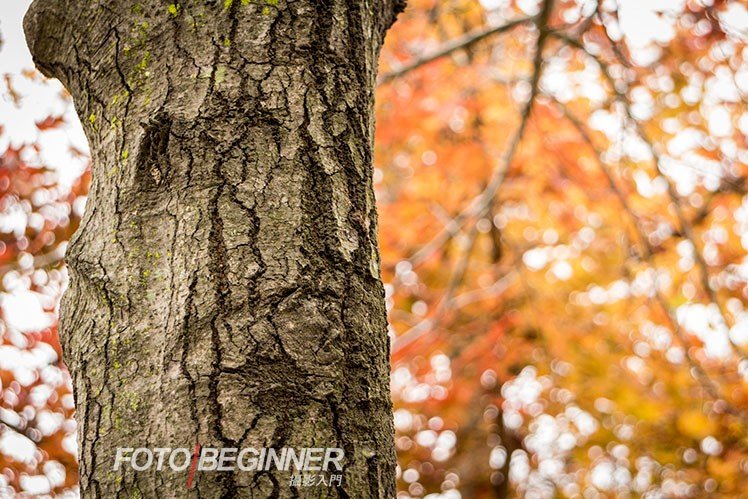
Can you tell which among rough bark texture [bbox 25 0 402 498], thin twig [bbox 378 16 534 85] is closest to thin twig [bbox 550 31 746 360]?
thin twig [bbox 378 16 534 85]

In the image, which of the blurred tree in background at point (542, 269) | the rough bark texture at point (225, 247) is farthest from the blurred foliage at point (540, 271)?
the rough bark texture at point (225, 247)

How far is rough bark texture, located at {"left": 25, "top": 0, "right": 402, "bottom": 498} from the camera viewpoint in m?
1.00

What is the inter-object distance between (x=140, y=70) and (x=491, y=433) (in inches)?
227

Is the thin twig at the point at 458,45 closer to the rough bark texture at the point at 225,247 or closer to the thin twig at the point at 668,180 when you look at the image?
the thin twig at the point at 668,180

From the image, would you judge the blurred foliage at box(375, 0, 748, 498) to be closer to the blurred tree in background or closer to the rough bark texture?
the blurred tree in background

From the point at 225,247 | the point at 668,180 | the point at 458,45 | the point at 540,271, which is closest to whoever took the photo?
the point at 225,247

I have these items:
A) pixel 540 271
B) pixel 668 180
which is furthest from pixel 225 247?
pixel 540 271

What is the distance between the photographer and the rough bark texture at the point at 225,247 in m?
1.00

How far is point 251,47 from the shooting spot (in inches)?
46.3

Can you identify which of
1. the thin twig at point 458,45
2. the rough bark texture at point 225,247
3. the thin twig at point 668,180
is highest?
the thin twig at point 458,45

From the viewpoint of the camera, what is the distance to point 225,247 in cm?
106

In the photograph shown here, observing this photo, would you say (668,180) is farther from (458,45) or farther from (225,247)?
(225,247)

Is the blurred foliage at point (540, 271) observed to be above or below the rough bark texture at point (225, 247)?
above

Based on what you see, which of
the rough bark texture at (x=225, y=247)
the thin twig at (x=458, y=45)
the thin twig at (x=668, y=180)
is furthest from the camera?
the thin twig at (x=458, y=45)
